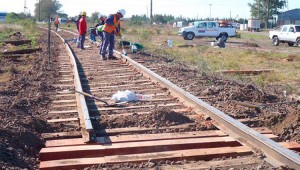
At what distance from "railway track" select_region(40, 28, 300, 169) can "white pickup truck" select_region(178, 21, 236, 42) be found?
3252 cm

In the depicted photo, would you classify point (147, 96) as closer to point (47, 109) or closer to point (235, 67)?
point (47, 109)

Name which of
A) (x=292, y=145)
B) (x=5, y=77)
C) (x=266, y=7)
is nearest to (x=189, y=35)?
(x=5, y=77)

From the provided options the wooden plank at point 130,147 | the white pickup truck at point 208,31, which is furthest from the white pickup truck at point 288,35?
the wooden plank at point 130,147

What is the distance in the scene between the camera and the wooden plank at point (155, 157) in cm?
403

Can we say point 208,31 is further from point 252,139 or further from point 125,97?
point 252,139

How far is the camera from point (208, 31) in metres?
39.6

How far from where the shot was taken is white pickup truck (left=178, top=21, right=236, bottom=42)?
3916 centimetres

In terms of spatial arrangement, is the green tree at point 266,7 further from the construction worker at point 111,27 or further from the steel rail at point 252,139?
the steel rail at point 252,139

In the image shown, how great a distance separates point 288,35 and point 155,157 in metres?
29.8

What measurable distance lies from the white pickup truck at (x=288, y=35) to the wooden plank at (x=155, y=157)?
28.7m

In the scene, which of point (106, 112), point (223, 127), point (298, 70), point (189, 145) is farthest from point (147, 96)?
point (298, 70)

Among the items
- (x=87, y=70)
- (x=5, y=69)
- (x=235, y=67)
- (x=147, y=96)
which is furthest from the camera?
(x=235, y=67)

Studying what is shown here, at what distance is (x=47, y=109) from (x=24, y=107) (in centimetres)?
38

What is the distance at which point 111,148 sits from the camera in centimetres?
446
